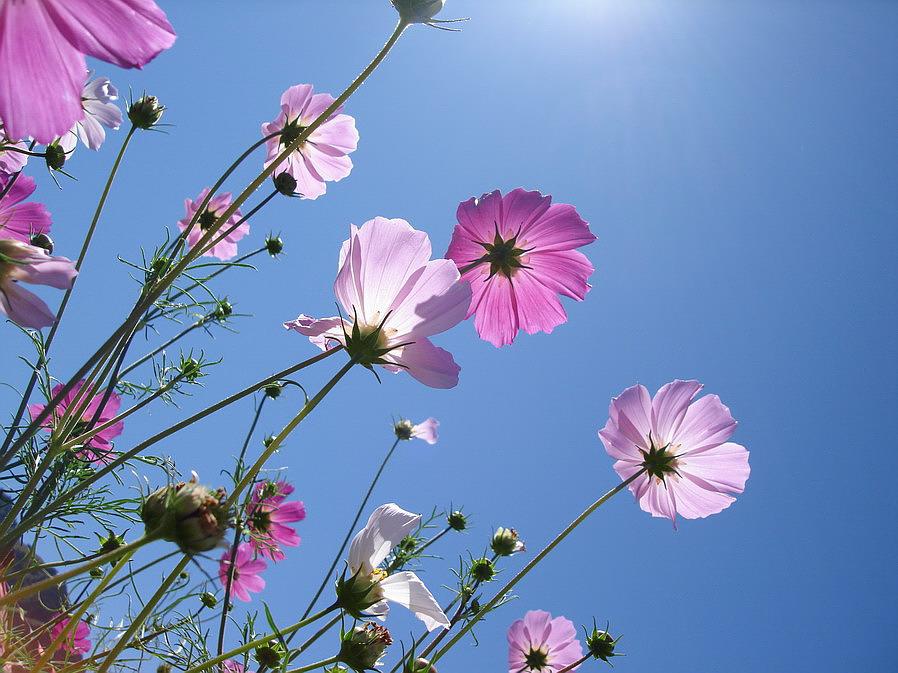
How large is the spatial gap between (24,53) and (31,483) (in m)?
0.40

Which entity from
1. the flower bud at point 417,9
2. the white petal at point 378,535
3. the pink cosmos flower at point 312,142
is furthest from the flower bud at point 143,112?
the white petal at point 378,535

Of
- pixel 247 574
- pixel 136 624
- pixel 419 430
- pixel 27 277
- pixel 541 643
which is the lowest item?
pixel 136 624

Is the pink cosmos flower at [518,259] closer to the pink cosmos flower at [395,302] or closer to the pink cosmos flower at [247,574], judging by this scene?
the pink cosmos flower at [395,302]

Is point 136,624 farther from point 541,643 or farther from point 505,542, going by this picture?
point 541,643

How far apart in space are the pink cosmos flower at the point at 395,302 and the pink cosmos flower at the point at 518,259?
0.21 meters

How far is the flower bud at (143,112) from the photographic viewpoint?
0.94m

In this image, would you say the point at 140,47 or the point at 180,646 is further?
the point at 180,646

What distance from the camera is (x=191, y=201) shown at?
1.68 meters

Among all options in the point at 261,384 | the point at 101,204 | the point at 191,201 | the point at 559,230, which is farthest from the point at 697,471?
the point at 191,201

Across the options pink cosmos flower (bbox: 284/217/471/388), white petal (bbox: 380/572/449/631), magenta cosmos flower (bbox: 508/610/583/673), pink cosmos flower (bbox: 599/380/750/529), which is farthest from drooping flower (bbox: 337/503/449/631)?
magenta cosmos flower (bbox: 508/610/583/673)

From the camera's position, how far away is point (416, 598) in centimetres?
58

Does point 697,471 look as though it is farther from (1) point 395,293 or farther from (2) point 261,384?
(2) point 261,384

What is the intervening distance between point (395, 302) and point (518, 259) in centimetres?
37

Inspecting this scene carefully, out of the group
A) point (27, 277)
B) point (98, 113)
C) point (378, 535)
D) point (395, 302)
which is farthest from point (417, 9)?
point (98, 113)
